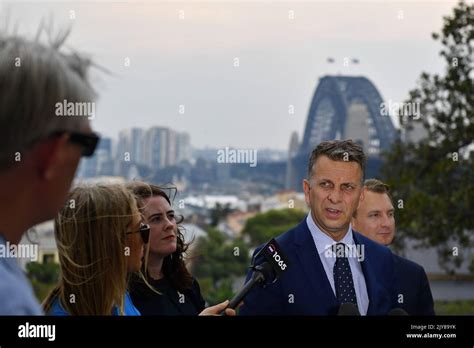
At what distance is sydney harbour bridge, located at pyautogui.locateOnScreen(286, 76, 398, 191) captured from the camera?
18.2 meters

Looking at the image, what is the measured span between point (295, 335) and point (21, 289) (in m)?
1.74

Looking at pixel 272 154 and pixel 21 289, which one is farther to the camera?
pixel 272 154

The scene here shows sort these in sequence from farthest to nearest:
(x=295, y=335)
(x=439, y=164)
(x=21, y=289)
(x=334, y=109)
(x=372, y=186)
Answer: (x=334, y=109) < (x=439, y=164) < (x=372, y=186) < (x=295, y=335) < (x=21, y=289)

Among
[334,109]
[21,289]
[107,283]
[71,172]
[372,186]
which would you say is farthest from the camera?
[334,109]

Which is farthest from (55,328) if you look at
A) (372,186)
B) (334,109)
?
(334,109)

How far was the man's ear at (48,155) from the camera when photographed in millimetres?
1478

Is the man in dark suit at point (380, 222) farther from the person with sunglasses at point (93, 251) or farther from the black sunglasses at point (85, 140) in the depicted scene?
the black sunglasses at point (85, 140)

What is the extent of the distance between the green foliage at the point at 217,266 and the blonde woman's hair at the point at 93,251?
105 feet

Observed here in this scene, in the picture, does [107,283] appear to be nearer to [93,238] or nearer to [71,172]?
[93,238]

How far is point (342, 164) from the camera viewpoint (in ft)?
12.2

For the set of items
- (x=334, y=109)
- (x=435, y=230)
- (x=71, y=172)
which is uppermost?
(x=334, y=109)

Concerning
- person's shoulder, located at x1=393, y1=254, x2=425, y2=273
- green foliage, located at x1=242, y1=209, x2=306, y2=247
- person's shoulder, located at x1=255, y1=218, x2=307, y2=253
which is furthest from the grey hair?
green foliage, located at x1=242, y1=209, x2=306, y2=247

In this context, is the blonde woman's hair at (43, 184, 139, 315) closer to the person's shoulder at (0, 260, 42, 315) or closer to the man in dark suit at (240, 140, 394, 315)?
the man in dark suit at (240, 140, 394, 315)

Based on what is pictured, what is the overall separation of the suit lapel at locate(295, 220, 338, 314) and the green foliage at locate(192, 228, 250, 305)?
103ft
